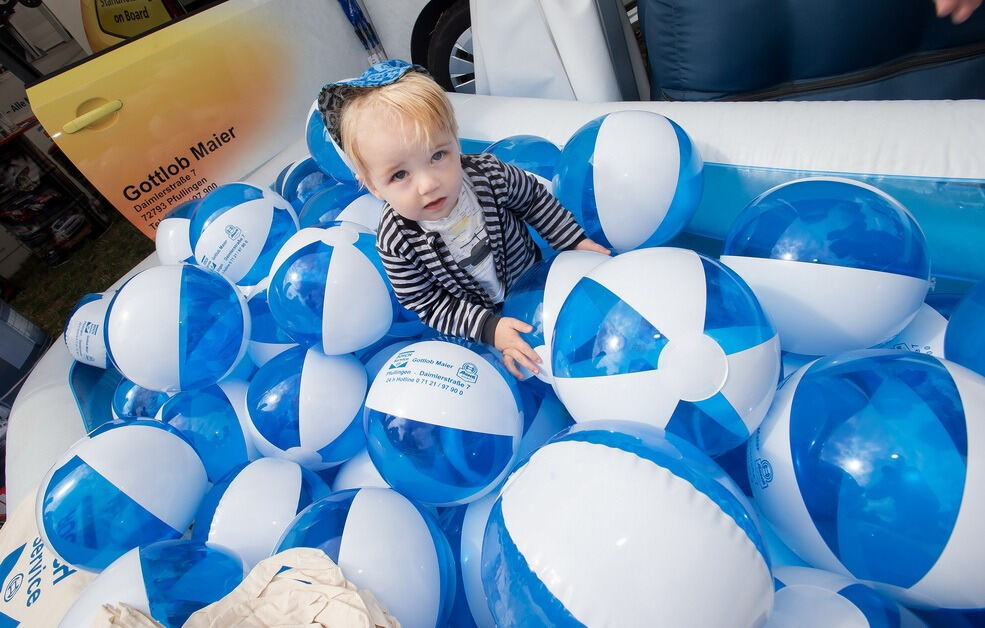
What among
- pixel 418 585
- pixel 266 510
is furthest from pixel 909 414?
pixel 266 510

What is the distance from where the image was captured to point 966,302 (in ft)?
3.59

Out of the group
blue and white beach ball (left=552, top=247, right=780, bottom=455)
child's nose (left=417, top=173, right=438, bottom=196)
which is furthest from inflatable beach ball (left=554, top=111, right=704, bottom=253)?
child's nose (left=417, top=173, right=438, bottom=196)

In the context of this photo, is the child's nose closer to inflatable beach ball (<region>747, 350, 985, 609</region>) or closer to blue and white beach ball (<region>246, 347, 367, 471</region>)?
blue and white beach ball (<region>246, 347, 367, 471</region>)

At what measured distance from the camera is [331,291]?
1.44 meters

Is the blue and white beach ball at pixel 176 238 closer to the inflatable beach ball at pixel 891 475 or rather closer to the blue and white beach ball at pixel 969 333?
the inflatable beach ball at pixel 891 475

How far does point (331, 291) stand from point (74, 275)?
4127mm

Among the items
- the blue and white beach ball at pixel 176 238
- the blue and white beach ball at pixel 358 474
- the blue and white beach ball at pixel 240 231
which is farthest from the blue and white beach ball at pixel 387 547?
the blue and white beach ball at pixel 176 238

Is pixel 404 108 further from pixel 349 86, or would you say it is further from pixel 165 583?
pixel 165 583

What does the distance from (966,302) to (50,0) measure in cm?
571

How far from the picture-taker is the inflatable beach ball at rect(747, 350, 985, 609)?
773 millimetres

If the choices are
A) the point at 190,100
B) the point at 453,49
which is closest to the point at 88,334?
the point at 190,100

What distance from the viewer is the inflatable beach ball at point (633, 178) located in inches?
56.9

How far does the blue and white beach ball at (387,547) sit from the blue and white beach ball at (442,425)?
8 centimetres

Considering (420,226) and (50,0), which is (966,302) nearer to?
(420,226)
